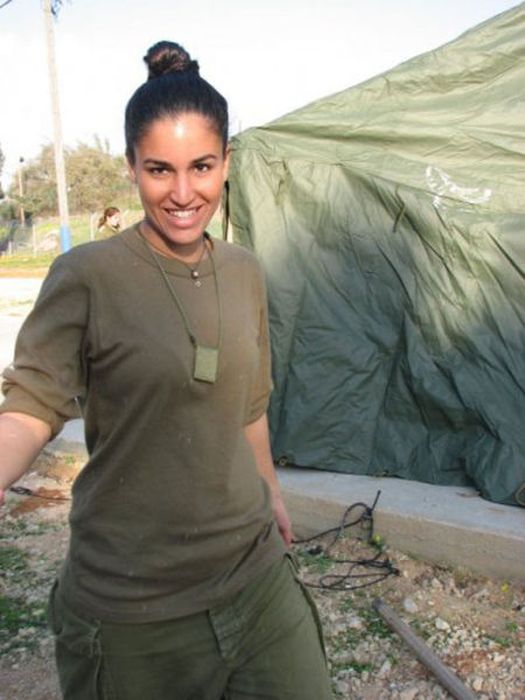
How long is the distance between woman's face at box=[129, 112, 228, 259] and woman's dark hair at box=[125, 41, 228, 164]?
2cm

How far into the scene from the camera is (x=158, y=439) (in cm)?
154

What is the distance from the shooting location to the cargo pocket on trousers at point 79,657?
154 centimetres

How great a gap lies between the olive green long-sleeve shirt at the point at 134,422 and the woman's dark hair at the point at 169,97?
→ 241 mm

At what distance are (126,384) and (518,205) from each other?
3.64 metres

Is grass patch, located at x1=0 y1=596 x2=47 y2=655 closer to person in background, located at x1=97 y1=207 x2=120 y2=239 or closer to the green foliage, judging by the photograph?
the green foliage

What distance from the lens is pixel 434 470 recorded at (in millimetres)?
4531

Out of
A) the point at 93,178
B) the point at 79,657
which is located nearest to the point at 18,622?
the point at 79,657

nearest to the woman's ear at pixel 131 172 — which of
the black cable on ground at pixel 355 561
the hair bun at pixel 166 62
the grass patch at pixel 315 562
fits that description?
the hair bun at pixel 166 62

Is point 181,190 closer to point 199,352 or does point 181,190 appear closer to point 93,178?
point 199,352

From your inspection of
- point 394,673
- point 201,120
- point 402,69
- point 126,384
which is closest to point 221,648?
point 126,384

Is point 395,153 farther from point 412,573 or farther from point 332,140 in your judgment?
point 412,573

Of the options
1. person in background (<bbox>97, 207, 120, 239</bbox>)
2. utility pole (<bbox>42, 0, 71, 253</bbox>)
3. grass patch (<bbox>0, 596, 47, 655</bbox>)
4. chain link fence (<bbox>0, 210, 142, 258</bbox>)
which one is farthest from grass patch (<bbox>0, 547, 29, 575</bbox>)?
chain link fence (<bbox>0, 210, 142, 258</bbox>)

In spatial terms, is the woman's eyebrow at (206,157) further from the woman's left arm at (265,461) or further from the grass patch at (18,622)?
the grass patch at (18,622)

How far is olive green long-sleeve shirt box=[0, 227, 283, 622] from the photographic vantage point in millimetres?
1515
